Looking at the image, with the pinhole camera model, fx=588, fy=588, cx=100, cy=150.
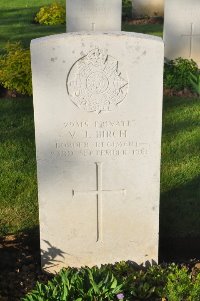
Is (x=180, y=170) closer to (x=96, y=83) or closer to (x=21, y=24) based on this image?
(x=96, y=83)

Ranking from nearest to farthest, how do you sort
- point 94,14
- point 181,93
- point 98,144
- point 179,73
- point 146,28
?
point 98,144 < point 181,93 < point 179,73 < point 94,14 < point 146,28

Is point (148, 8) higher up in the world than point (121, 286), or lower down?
higher up

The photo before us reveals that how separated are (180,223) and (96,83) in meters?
1.83

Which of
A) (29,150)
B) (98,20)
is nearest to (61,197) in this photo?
(29,150)

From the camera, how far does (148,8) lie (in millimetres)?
14555

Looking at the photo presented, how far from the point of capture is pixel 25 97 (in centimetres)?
817

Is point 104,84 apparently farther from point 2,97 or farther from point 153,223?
point 2,97

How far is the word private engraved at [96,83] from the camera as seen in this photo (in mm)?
Answer: 3654

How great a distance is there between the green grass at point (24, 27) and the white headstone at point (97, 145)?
7.26 m

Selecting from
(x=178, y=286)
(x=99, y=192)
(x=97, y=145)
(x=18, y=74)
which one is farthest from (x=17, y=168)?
(x=178, y=286)

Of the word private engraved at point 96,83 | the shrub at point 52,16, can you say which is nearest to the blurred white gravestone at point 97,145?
the word private engraved at point 96,83

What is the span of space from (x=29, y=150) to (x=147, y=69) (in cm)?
295

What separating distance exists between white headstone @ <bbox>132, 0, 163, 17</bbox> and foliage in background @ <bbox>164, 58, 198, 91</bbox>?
18.2ft

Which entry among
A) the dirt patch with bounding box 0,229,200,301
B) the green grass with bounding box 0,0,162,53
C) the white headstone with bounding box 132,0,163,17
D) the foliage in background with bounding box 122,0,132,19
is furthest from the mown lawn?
the foliage in background with bounding box 122,0,132,19
